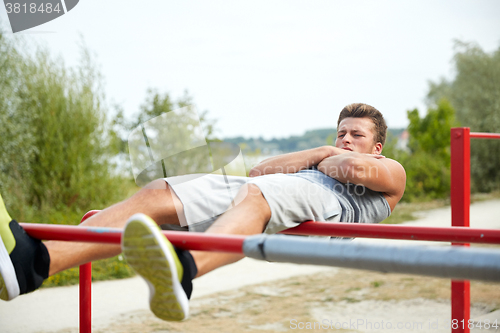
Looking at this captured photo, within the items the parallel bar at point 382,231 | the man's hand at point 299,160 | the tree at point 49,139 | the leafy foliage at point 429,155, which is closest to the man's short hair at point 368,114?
the man's hand at point 299,160

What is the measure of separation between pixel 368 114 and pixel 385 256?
1.24 meters

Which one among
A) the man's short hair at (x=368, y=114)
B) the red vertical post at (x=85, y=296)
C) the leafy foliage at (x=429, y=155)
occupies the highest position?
the man's short hair at (x=368, y=114)

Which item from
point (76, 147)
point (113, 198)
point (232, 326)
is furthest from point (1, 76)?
point (232, 326)

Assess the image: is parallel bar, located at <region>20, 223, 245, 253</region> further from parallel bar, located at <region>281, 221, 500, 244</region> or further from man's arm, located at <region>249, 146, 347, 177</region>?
man's arm, located at <region>249, 146, 347, 177</region>

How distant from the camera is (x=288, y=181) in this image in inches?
62.2

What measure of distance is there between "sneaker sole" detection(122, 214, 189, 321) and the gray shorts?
479 millimetres

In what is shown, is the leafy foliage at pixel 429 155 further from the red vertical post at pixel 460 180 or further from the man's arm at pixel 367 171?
the man's arm at pixel 367 171

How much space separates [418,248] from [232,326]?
2326 millimetres

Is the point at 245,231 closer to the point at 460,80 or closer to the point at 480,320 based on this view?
the point at 480,320

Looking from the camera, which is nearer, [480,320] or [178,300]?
[178,300]

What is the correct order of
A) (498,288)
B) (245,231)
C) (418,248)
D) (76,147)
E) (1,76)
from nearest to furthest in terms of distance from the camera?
(418,248) < (245,231) < (498,288) < (1,76) < (76,147)

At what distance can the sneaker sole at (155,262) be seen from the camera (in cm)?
99

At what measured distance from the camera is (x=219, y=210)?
5.21ft

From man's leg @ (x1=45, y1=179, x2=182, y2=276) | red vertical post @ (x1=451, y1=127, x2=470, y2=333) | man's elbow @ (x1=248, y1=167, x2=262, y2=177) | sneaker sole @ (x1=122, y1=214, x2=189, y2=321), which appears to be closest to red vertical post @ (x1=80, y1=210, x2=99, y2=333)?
man's leg @ (x1=45, y1=179, x2=182, y2=276)
